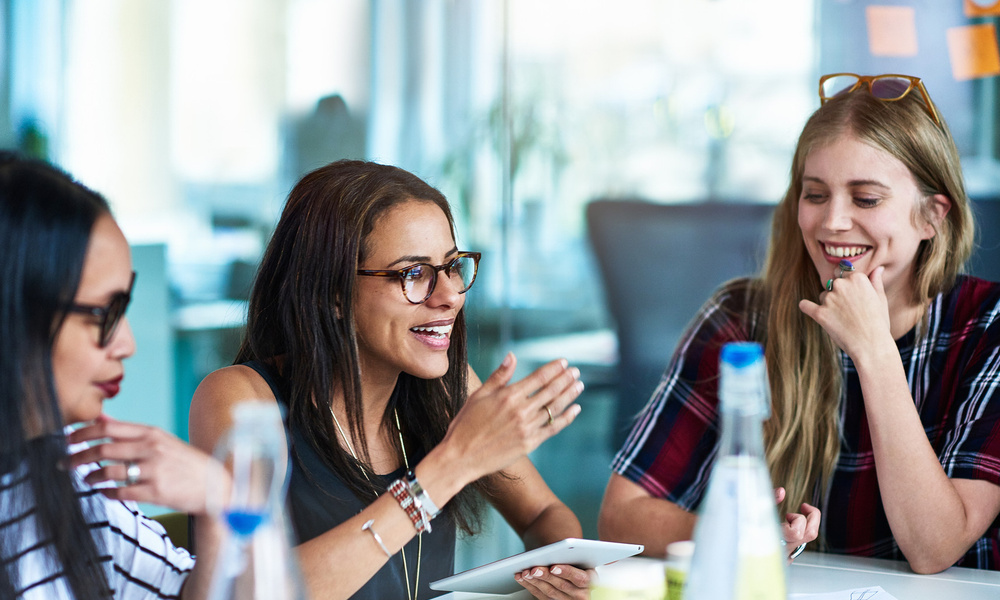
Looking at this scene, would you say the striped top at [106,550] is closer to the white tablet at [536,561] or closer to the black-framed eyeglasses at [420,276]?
the white tablet at [536,561]

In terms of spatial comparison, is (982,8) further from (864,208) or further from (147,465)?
(147,465)

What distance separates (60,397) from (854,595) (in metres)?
0.99

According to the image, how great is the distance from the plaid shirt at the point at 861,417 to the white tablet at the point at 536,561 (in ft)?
1.98

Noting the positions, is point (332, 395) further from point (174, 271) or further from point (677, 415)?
point (174, 271)

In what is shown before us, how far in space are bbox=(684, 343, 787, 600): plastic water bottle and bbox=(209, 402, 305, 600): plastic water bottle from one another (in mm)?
330

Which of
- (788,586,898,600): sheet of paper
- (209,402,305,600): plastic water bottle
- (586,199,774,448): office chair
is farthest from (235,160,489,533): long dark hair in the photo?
(586,199,774,448): office chair

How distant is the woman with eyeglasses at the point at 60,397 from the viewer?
3.00ft

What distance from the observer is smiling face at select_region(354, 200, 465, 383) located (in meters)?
1.47

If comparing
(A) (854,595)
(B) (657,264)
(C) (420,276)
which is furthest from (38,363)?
(B) (657,264)

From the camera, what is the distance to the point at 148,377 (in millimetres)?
2992

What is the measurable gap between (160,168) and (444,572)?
2.02 metres

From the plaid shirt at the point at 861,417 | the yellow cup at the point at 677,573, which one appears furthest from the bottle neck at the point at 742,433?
the plaid shirt at the point at 861,417

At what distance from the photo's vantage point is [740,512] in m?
0.77

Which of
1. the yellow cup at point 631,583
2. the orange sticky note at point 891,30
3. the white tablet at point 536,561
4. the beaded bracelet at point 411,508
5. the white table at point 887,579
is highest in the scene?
the orange sticky note at point 891,30
